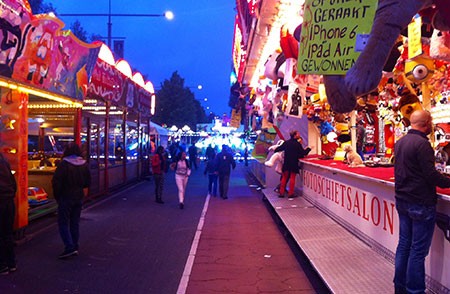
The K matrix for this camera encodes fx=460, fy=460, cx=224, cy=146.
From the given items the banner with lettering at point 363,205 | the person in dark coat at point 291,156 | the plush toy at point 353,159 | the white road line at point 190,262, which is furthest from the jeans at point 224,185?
the plush toy at point 353,159

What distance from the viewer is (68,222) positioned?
733 cm

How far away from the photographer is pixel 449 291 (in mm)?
4137

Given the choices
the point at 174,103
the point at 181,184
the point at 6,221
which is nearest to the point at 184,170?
the point at 181,184

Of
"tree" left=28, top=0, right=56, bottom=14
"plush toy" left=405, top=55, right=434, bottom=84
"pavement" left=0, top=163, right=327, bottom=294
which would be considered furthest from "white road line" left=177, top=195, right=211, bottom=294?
"tree" left=28, top=0, right=56, bottom=14

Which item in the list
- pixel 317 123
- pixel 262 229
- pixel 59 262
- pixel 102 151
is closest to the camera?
pixel 59 262

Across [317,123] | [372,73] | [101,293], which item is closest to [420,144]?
[372,73]

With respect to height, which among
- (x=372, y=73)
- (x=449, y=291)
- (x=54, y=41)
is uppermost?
(x=54, y=41)

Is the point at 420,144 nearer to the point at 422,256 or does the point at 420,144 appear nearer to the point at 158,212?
the point at 422,256

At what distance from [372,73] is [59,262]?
5.84 m

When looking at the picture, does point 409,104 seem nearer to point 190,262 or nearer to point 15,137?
point 190,262

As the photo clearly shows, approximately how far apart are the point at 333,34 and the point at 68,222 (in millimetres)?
5196

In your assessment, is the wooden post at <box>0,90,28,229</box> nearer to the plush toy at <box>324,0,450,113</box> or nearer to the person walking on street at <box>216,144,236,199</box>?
the plush toy at <box>324,0,450,113</box>

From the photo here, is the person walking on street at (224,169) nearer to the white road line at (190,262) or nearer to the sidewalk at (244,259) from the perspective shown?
the sidewalk at (244,259)

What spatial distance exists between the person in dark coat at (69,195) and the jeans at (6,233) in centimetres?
82
